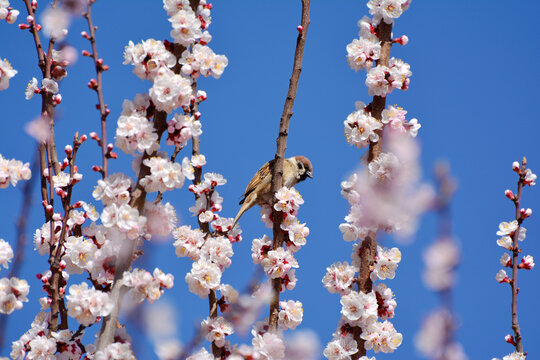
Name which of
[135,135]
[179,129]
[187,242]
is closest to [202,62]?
[179,129]

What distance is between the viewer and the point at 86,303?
125 inches

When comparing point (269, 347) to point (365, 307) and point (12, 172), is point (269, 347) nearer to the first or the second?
point (365, 307)

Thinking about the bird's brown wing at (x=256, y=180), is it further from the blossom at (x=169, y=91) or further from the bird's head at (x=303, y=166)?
the blossom at (x=169, y=91)

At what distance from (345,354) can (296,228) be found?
2.75 feet

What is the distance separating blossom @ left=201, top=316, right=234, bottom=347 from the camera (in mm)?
3689

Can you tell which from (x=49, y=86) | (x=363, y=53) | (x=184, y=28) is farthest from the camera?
(x=363, y=53)

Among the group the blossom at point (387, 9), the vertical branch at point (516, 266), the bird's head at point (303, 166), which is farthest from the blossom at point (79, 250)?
the bird's head at point (303, 166)

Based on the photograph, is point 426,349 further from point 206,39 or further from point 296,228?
point 206,39

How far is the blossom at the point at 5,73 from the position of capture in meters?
3.56

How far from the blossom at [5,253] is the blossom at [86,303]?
0.47m

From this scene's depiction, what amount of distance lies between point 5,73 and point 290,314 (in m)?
2.21

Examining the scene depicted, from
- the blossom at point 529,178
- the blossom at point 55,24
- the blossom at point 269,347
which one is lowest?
the blossom at point 269,347

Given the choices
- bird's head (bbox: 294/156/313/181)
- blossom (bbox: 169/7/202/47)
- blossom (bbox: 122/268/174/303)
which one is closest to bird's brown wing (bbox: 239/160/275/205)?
bird's head (bbox: 294/156/313/181)

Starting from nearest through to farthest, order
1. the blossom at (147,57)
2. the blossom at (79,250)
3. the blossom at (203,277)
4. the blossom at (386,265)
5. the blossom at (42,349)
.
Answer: the blossom at (147,57) < the blossom at (42,349) < the blossom at (79,250) < the blossom at (203,277) < the blossom at (386,265)
